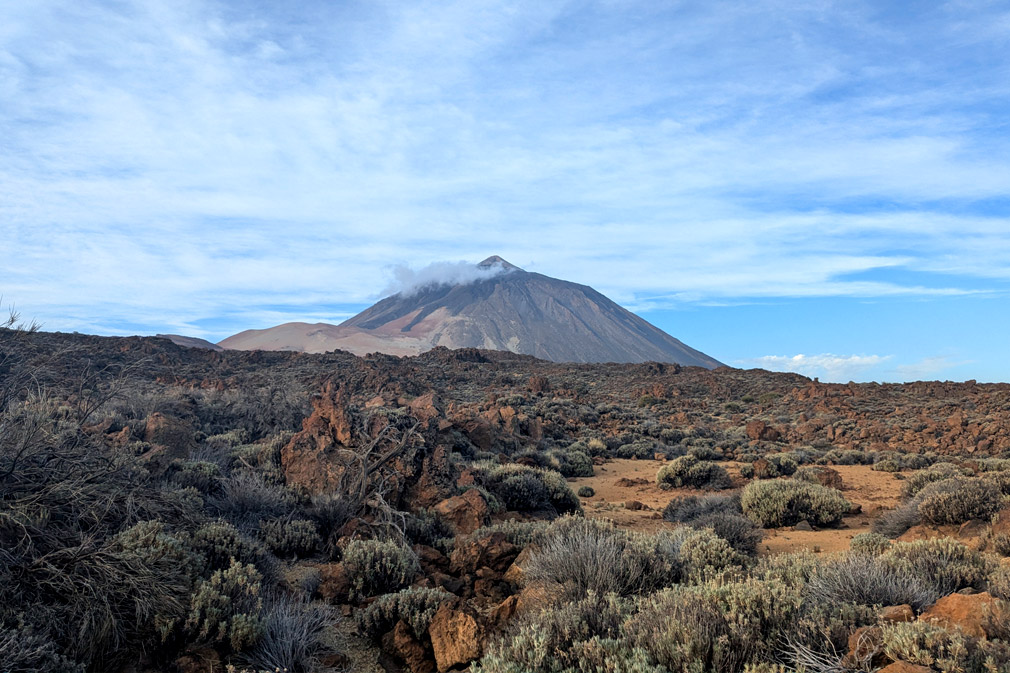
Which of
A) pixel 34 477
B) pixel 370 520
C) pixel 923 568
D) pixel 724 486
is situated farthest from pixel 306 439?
pixel 724 486

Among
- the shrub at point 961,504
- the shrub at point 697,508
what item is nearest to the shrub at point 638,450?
the shrub at point 697,508

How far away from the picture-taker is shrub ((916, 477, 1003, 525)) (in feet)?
22.4

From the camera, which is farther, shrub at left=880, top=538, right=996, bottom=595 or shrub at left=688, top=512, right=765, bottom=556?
shrub at left=688, top=512, right=765, bottom=556

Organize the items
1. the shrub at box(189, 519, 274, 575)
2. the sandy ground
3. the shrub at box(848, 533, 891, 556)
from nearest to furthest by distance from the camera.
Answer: the shrub at box(189, 519, 274, 575), the shrub at box(848, 533, 891, 556), the sandy ground

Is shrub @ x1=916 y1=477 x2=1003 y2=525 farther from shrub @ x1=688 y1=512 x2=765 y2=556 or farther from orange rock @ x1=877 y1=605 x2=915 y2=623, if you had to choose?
orange rock @ x1=877 y1=605 x2=915 y2=623

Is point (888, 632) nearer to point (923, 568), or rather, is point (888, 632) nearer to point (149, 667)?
point (923, 568)

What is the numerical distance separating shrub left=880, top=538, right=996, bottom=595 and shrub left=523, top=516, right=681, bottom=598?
64.3 inches

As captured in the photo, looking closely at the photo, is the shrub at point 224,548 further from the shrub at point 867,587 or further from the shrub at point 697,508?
the shrub at point 697,508

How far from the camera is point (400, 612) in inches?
169

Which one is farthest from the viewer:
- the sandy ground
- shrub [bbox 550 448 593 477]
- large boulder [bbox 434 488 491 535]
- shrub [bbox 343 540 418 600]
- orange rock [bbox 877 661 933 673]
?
shrub [bbox 550 448 593 477]

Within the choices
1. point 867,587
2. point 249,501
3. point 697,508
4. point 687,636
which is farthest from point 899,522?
point 249,501

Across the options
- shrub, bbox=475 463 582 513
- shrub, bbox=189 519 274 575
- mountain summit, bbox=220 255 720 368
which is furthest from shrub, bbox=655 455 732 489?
mountain summit, bbox=220 255 720 368

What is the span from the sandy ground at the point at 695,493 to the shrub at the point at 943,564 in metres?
2.12

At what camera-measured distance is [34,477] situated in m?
4.15
